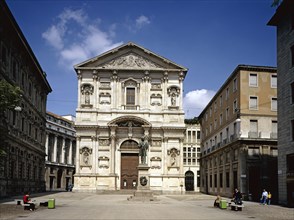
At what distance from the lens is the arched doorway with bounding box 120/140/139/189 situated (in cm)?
6103

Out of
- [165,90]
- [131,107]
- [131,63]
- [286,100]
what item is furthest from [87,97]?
[286,100]

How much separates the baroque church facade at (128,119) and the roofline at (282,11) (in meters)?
25.7

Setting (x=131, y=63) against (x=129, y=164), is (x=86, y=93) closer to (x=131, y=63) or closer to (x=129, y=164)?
(x=131, y=63)

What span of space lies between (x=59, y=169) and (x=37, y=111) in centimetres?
3598

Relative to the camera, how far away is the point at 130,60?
208ft

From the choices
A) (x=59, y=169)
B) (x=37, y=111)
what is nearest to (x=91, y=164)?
(x=37, y=111)

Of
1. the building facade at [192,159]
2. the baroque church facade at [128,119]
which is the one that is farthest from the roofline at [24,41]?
the building facade at [192,159]

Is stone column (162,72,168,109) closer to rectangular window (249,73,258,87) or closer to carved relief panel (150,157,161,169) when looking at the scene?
carved relief panel (150,157,161,169)

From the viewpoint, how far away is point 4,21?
38938 mm

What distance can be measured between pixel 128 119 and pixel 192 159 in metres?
35.6

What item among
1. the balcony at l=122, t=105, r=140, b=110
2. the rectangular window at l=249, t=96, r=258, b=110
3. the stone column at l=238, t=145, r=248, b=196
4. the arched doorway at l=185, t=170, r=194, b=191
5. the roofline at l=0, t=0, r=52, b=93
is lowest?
the arched doorway at l=185, t=170, r=194, b=191

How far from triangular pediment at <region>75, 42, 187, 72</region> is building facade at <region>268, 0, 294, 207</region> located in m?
27.0

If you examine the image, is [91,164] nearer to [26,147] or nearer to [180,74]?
[26,147]

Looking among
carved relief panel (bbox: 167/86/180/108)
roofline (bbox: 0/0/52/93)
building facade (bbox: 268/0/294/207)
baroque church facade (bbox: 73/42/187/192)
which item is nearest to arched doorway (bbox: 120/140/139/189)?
baroque church facade (bbox: 73/42/187/192)
